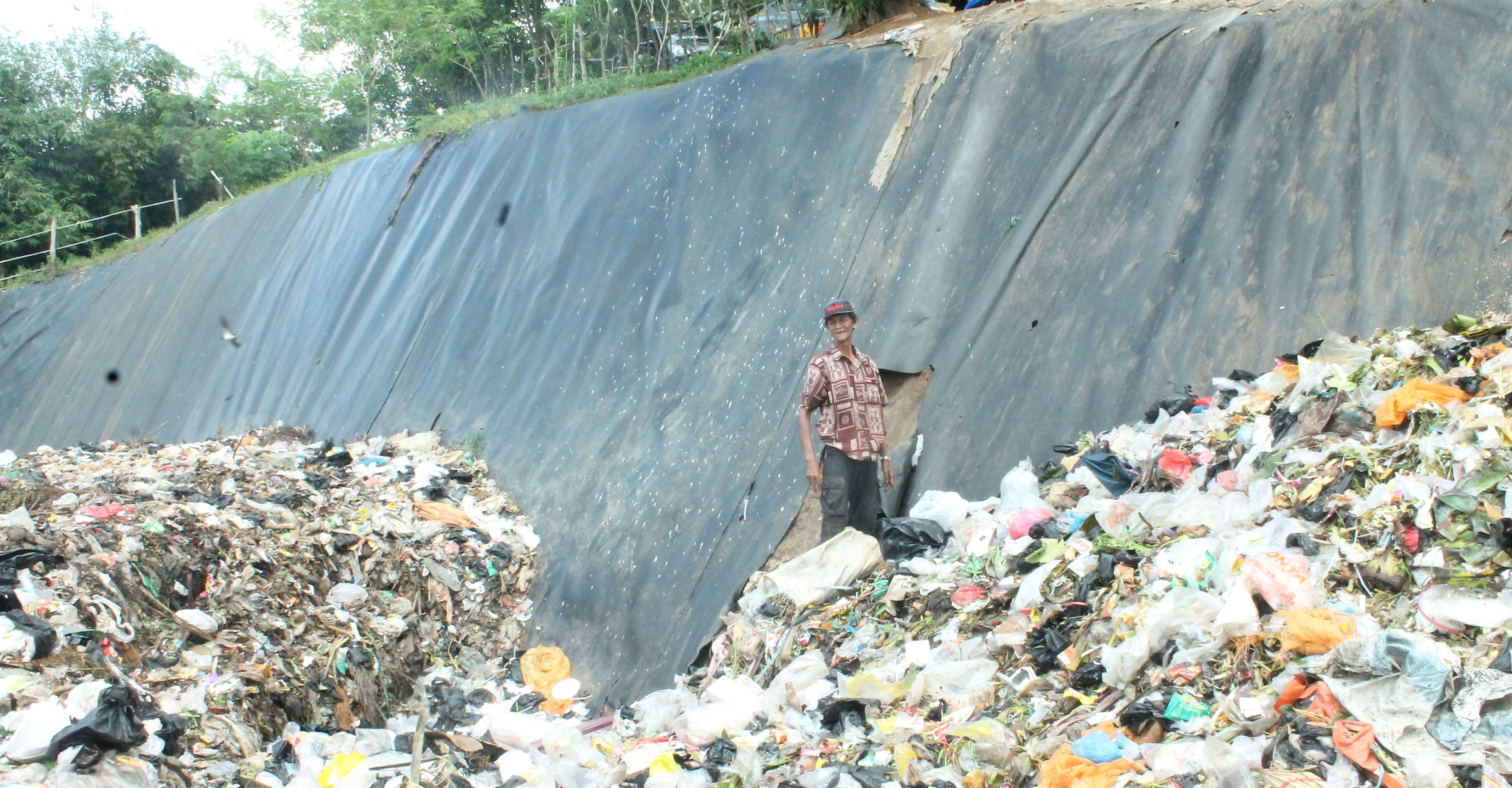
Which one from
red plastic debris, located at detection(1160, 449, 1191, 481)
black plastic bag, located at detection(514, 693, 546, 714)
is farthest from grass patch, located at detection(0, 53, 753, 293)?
red plastic debris, located at detection(1160, 449, 1191, 481)

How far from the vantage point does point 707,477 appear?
19.6 ft

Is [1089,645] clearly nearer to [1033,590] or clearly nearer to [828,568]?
[1033,590]

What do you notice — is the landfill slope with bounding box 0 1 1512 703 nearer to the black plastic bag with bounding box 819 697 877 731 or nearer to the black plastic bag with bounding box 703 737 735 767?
the black plastic bag with bounding box 703 737 735 767

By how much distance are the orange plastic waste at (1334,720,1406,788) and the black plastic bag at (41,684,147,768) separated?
3.63m

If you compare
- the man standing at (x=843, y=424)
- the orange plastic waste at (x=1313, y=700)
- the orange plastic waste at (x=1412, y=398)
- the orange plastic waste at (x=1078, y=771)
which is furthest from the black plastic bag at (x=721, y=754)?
the orange plastic waste at (x=1412, y=398)

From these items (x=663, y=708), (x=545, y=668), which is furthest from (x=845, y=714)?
(x=545, y=668)

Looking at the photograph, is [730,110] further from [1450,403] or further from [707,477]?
[1450,403]

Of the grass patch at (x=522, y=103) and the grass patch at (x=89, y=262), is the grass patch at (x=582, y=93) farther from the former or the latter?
the grass patch at (x=89, y=262)

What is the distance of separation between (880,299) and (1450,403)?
309cm

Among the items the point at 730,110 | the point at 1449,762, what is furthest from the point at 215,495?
the point at 1449,762

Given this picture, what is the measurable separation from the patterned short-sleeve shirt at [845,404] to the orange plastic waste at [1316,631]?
82.9 inches

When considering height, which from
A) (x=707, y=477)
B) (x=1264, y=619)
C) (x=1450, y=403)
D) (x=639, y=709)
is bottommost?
(x=639, y=709)

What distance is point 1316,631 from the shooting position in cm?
285

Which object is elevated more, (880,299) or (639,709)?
(880,299)
